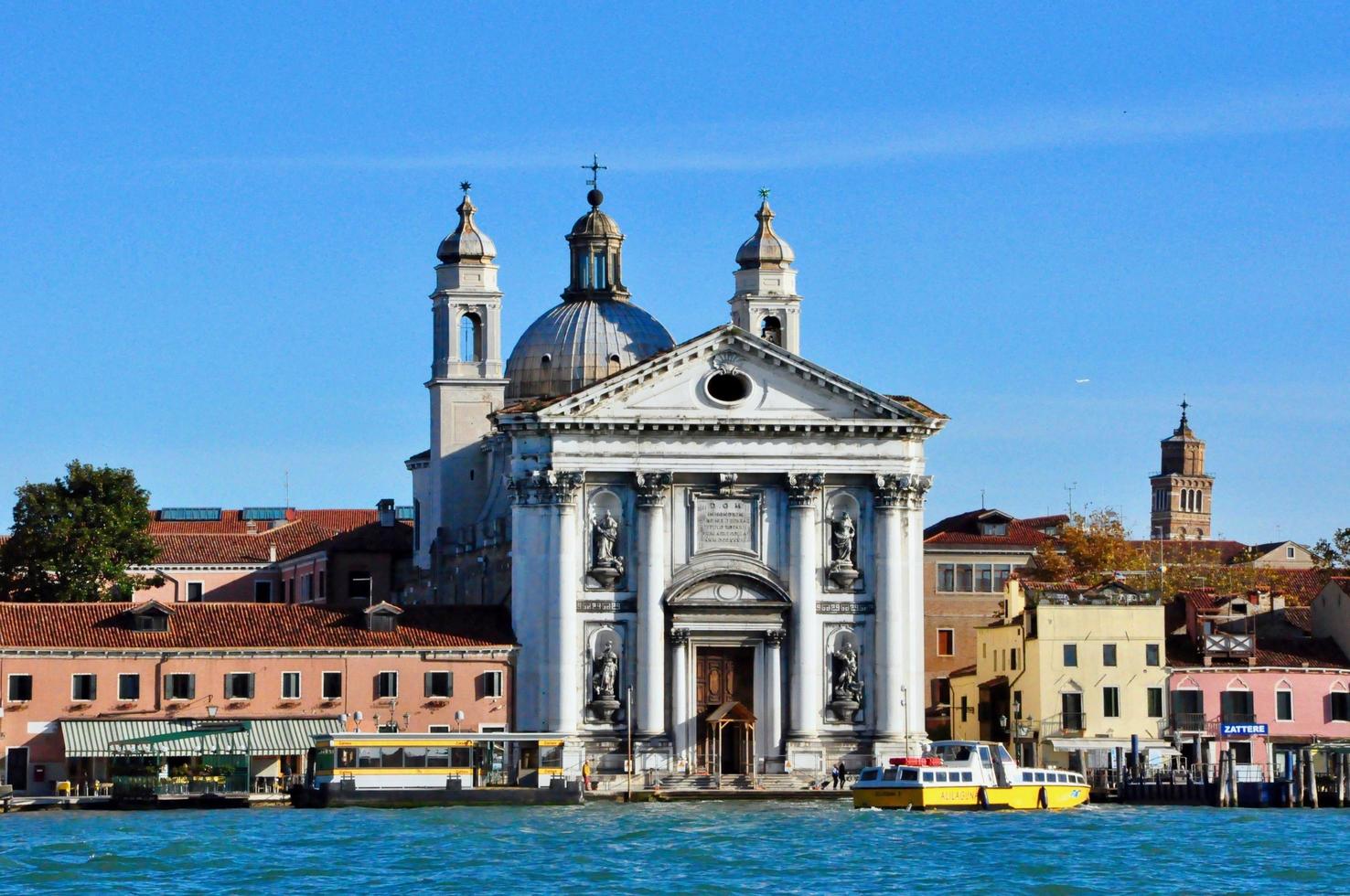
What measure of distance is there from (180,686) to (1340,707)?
97.6 feet

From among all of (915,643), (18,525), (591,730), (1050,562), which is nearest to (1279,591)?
(1050,562)

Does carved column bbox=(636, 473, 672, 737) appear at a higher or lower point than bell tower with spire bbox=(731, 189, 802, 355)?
lower

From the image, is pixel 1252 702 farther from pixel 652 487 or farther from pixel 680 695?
pixel 652 487

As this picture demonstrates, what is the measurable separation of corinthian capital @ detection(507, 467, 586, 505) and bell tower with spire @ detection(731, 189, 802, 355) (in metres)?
14.6

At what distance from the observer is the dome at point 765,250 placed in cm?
9250

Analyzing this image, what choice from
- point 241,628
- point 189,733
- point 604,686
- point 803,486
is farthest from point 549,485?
point 189,733

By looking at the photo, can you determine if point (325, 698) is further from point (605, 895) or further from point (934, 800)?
point (605, 895)

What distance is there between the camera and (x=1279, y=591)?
331 feet

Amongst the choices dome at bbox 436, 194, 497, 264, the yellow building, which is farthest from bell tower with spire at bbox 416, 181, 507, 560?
the yellow building

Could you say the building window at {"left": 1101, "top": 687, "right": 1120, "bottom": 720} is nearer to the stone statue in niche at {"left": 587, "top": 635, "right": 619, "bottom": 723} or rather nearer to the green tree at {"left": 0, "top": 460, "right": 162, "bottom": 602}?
the stone statue in niche at {"left": 587, "top": 635, "right": 619, "bottom": 723}

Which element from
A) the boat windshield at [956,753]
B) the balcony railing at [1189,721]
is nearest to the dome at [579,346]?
the balcony railing at [1189,721]

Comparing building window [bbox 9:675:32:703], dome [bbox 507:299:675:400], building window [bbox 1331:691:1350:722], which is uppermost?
dome [bbox 507:299:675:400]

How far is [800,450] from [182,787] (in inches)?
681

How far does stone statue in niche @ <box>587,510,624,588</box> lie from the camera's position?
258 ft
